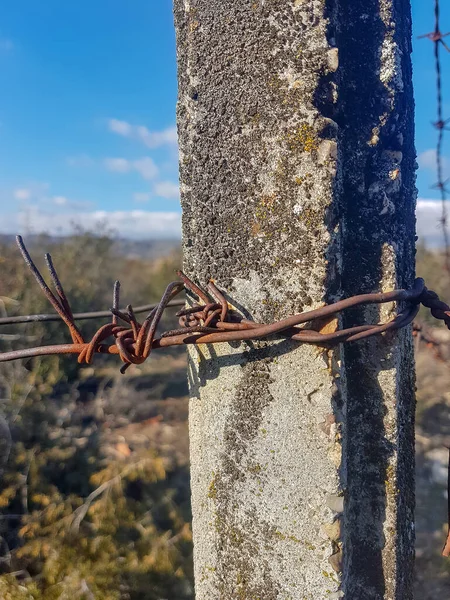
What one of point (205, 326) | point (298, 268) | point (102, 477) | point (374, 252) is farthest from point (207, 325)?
point (102, 477)

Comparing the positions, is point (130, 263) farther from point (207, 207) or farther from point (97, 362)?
A: point (207, 207)

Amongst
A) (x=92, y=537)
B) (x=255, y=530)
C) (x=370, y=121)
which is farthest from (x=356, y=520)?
(x=92, y=537)

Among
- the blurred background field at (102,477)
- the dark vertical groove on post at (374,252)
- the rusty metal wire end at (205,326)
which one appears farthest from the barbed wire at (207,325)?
the blurred background field at (102,477)

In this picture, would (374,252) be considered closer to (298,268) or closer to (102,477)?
(298,268)

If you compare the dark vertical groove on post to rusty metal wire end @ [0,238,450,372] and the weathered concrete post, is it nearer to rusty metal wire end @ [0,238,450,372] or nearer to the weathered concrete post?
the weathered concrete post

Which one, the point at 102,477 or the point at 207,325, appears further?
the point at 102,477

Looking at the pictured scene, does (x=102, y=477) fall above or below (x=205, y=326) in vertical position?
below
